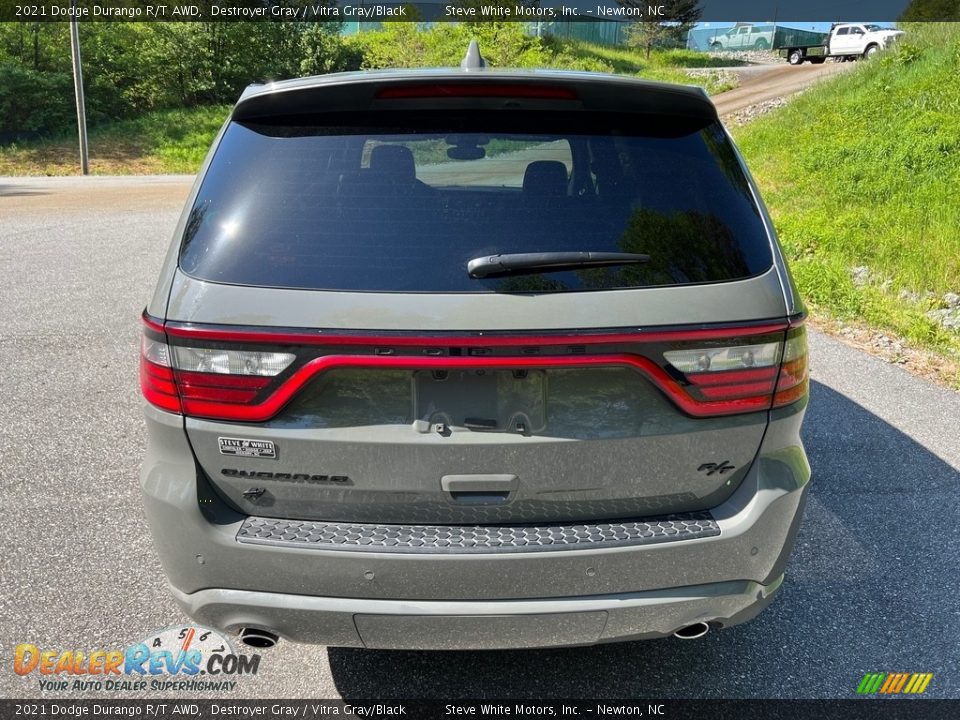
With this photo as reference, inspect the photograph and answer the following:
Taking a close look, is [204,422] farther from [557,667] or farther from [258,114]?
[557,667]

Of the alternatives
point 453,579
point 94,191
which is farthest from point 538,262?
point 94,191

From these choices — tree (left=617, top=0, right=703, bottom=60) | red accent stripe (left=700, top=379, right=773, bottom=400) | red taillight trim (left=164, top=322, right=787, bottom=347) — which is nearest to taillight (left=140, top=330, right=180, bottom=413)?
red taillight trim (left=164, top=322, right=787, bottom=347)

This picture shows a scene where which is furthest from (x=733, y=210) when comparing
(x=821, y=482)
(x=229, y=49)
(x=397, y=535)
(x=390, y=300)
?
(x=229, y=49)

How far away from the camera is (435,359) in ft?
6.21

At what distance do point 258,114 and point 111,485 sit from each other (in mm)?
2479

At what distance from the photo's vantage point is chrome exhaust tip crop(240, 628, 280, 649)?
208 centimetres

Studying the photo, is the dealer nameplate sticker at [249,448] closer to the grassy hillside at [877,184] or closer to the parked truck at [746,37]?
the grassy hillside at [877,184]

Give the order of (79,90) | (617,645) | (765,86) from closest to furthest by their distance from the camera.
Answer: (617,645) → (79,90) → (765,86)

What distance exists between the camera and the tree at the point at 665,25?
5488cm

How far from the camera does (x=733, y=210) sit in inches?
85.8

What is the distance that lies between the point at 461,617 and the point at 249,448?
72 cm

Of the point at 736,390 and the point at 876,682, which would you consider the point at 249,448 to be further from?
the point at 876,682

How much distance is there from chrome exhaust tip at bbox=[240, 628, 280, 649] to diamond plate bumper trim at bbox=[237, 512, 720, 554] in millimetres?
293

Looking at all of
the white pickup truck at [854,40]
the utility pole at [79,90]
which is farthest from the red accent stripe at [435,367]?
the white pickup truck at [854,40]
